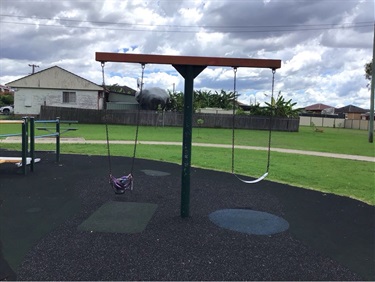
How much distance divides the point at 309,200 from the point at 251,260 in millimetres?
3123

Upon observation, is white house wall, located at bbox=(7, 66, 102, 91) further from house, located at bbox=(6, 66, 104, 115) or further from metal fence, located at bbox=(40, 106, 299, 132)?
metal fence, located at bbox=(40, 106, 299, 132)

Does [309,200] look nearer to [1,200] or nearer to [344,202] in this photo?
[344,202]

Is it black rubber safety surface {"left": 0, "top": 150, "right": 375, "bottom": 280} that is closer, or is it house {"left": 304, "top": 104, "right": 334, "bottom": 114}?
black rubber safety surface {"left": 0, "top": 150, "right": 375, "bottom": 280}

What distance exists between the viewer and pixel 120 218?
16.4ft

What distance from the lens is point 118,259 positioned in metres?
3.63

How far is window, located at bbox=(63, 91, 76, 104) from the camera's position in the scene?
116 feet

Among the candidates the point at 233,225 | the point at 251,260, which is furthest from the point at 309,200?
the point at 251,260

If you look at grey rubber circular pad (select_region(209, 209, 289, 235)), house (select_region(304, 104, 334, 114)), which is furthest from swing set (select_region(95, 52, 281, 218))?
house (select_region(304, 104, 334, 114))

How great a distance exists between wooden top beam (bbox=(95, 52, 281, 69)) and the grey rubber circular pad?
2.09 m

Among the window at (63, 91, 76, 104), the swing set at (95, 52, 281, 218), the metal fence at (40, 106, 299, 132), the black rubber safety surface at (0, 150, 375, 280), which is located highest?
the window at (63, 91, 76, 104)

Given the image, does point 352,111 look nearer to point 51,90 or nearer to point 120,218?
point 51,90

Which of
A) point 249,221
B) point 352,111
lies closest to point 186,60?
point 249,221

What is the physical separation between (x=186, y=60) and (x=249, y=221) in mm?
2322

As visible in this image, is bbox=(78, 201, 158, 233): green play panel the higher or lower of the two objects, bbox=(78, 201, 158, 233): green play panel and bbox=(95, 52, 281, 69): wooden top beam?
the lower
